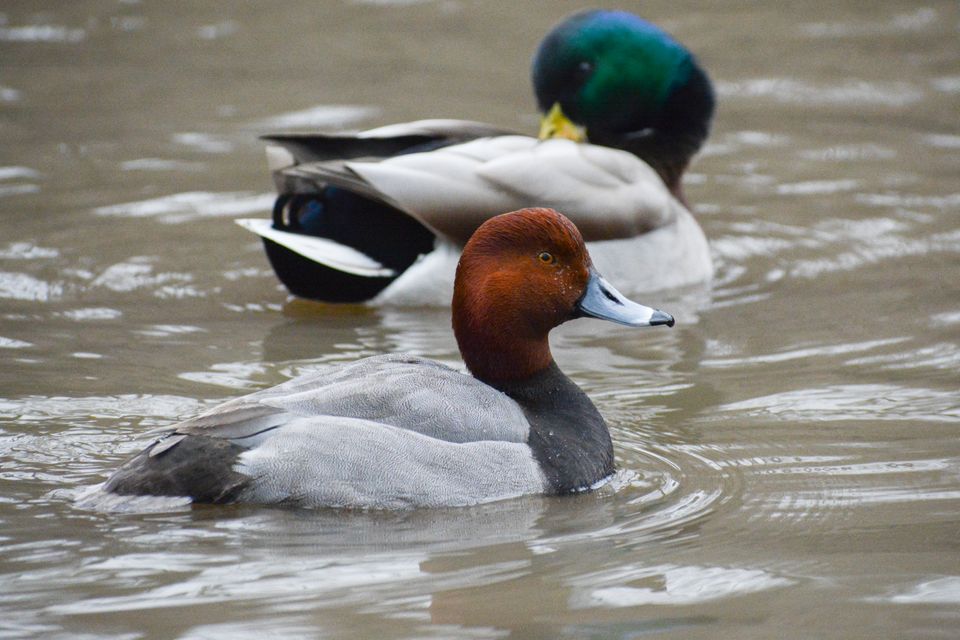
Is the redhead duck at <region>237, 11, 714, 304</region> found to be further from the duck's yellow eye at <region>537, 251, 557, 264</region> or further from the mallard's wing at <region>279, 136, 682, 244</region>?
the duck's yellow eye at <region>537, 251, 557, 264</region>

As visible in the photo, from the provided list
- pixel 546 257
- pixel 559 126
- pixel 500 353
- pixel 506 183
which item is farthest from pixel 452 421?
pixel 559 126

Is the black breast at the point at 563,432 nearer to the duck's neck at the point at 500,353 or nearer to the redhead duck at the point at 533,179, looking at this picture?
the duck's neck at the point at 500,353

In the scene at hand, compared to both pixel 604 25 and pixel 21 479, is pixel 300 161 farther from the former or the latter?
pixel 21 479

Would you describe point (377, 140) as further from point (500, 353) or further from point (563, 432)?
point (563, 432)

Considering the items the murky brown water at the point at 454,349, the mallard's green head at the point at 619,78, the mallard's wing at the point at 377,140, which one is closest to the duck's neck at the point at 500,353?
the murky brown water at the point at 454,349

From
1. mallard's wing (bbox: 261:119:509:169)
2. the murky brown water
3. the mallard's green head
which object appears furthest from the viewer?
the mallard's green head

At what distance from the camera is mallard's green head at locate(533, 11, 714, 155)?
368 inches

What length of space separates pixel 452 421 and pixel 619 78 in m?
4.26

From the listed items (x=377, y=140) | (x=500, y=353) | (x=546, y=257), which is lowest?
(x=500, y=353)

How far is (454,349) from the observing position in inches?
307

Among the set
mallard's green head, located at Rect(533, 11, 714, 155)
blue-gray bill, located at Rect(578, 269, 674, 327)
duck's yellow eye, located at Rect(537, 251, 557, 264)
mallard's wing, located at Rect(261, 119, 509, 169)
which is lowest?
blue-gray bill, located at Rect(578, 269, 674, 327)

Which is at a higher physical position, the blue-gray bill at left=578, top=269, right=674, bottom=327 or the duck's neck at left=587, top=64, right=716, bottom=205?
the duck's neck at left=587, top=64, right=716, bottom=205

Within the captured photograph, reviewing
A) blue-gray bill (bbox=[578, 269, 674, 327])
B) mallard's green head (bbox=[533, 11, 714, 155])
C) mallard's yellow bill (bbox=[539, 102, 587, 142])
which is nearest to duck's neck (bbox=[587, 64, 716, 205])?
mallard's green head (bbox=[533, 11, 714, 155])

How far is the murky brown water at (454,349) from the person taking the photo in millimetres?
4898
